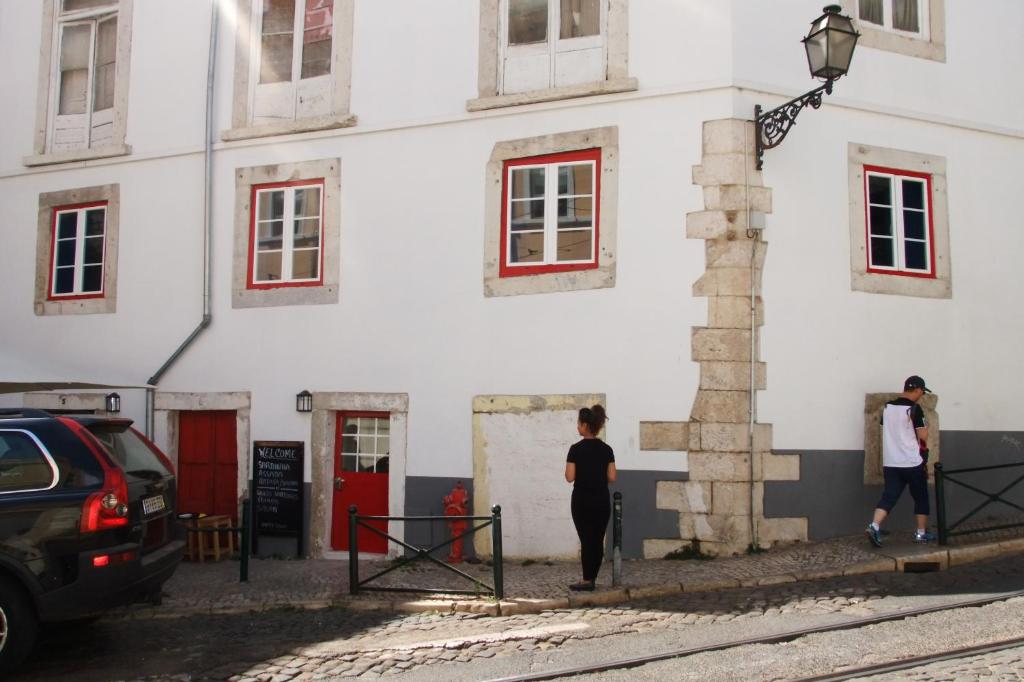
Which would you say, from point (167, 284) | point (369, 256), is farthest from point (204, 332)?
point (369, 256)

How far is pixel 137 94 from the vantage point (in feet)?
40.0

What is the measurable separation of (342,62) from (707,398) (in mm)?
5929

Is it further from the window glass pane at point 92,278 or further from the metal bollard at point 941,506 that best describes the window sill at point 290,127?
the metal bollard at point 941,506

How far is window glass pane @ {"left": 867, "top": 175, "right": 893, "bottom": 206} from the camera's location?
9.88 m

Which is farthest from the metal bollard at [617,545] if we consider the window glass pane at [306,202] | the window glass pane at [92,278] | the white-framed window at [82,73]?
the white-framed window at [82,73]

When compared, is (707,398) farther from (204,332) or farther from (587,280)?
(204,332)

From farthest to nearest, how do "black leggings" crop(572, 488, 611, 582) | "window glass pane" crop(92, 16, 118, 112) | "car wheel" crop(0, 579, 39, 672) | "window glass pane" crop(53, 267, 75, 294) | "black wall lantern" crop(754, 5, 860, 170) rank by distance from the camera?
1. "window glass pane" crop(92, 16, 118, 112)
2. "window glass pane" crop(53, 267, 75, 294)
3. "black wall lantern" crop(754, 5, 860, 170)
4. "black leggings" crop(572, 488, 611, 582)
5. "car wheel" crop(0, 579, 39, 672)

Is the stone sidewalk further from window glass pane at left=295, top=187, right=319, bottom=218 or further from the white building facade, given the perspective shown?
window glass pane at left=295, top=187, right=319, bottom=218

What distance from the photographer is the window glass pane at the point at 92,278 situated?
1232 centimetres

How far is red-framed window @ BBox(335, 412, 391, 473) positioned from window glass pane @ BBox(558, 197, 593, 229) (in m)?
3.01

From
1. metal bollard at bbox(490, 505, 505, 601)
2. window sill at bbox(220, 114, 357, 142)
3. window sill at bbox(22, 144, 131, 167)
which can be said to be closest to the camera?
metal bollard at bbox(490, 505, 505, 601)

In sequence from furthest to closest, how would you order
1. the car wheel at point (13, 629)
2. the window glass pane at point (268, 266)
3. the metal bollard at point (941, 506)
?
1. the window glass pane at point (268, 266)
2. the metal bollard at point (941, 506)
3. the car wheel at point (13, 629)

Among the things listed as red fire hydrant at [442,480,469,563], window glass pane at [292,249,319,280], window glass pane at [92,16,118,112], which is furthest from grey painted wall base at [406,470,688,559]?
window glass pane at [92,16,118,112]

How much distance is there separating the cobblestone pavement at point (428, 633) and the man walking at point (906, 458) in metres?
0.74
